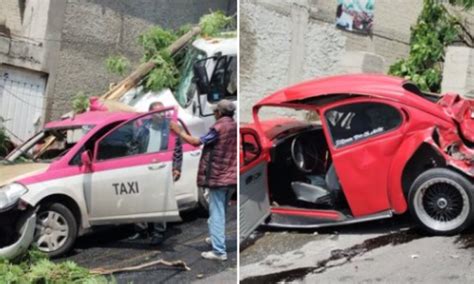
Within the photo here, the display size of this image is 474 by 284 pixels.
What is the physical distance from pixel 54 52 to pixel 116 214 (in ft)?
5.43

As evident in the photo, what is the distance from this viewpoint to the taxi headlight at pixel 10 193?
4230mm

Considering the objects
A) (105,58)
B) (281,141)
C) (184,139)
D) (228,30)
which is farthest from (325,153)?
(105,58)

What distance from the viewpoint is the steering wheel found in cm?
508

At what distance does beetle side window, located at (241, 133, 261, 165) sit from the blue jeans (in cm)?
31

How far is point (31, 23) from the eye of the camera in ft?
16.5

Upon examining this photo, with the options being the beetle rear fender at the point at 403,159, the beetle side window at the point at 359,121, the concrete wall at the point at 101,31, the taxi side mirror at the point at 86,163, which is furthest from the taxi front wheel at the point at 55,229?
the beetle rear fender at the point at 403,159

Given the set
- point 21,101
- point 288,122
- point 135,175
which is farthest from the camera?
point 288,122

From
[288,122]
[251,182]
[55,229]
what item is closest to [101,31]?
[288,122]

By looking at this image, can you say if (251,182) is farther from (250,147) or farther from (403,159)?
(403,159)

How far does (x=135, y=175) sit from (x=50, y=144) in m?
0.91

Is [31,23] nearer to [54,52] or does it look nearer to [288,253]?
[54,52]

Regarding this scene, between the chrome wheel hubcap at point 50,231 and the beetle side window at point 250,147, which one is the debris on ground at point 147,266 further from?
the beetle side window at point 250,147

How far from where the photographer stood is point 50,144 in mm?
5121

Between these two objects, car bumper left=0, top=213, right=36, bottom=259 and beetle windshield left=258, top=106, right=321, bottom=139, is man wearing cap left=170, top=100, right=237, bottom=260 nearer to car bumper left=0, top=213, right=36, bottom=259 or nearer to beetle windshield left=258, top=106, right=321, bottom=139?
beetle windshield left=258, top=106, right=321, bottom=139
